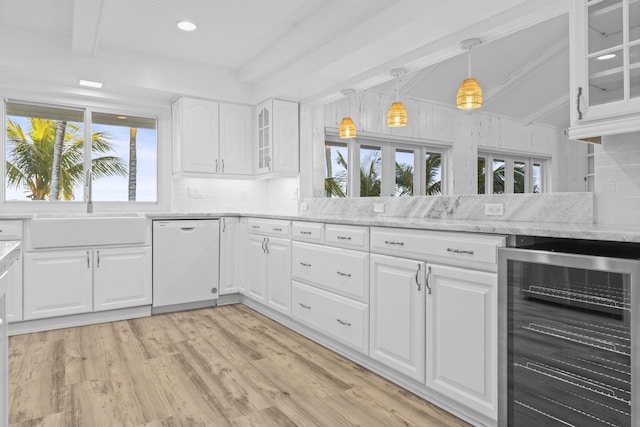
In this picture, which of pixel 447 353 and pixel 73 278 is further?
pixel 73 278

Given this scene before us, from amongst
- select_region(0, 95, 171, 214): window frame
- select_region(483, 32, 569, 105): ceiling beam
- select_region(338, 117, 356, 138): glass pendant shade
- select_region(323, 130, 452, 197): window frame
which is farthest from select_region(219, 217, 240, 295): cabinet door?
select_region(483, 32, 569, 105): ceiling beam

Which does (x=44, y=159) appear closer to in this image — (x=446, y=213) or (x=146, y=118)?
(x=146, y=118)

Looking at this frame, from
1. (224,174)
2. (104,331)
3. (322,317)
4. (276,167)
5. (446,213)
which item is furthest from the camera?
(224,174)

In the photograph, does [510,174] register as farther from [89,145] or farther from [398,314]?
[89,145]

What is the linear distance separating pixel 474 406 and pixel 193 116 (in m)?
3.69

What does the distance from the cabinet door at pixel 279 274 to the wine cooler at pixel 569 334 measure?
188 centimetres

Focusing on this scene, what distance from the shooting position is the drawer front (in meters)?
3.11

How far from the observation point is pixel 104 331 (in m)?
3.29

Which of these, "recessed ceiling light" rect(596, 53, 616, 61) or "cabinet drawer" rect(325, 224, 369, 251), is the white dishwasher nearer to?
"cabinet drawer" rect(325, 224, 369, 251)

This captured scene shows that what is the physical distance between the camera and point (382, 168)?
3289 millimetres

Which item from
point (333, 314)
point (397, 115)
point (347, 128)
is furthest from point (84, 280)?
point (397, 115)

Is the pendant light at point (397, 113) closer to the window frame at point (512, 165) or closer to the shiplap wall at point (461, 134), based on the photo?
the shiplap wall at point (461, 134)

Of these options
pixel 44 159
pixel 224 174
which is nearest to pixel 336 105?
pixel 224 174

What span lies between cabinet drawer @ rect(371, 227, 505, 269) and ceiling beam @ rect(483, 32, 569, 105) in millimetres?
983
